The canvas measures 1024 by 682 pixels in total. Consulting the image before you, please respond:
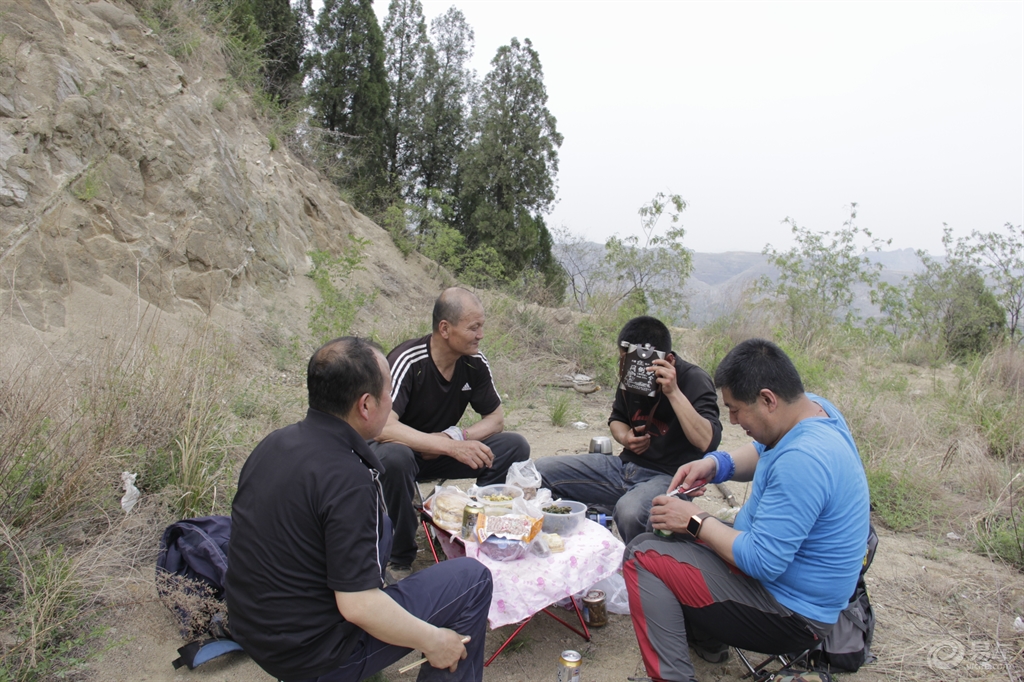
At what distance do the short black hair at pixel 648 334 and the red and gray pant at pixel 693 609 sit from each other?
1142 mm

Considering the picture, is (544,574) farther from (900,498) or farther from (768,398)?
(900,498)

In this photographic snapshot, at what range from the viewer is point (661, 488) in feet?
10.6

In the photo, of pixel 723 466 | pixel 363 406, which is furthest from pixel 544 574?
pixel 363 406

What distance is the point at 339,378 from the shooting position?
1927mm

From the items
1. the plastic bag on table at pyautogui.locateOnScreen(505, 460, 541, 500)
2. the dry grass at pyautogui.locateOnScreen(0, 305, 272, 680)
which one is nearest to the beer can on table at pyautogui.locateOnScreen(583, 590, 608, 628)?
the plastic bag on table at pyautogui.locateOnScreen(505, 460, 541, 500)

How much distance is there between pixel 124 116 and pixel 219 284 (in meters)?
1.85

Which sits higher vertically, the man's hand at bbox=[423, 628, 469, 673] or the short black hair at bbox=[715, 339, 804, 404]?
the short black hair at bbox=[715, 339, 804, 404]

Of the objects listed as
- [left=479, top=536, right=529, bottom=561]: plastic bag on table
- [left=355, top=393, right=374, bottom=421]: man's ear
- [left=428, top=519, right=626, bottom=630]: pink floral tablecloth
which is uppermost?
[left=355, top=393, right=374, bottom=421]: man's ear

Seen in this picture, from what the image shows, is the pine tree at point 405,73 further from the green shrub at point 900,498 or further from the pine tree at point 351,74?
the green shrub at point 900,498

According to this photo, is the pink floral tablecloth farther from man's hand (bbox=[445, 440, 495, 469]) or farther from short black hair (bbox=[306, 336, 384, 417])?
short black hair (bbox=[306, 336, 384, 417])

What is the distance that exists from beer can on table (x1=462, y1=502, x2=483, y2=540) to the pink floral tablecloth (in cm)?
7

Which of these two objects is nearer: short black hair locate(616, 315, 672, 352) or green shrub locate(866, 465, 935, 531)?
short black hair locate(616, 315, 672, 352)

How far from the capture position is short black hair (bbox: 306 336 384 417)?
1925 mm

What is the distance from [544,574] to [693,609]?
58 cm
